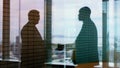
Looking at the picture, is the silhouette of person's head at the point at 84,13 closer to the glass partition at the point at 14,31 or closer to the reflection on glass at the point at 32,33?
the reflection on glass at the point at 32,33

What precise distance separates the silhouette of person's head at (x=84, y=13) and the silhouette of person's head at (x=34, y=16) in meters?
0.48

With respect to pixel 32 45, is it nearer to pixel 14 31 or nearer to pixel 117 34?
pixel 14 31

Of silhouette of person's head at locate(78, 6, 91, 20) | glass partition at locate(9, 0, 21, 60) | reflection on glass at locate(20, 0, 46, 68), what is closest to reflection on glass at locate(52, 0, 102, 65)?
silhouette of person's head at locate(78, 6, 91, 20)

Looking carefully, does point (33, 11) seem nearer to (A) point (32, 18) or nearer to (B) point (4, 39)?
(A) point (32, 18)

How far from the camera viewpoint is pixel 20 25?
2.41 meters

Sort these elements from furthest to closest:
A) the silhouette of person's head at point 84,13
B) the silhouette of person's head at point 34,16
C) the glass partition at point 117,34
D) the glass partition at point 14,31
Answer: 1. the silhouette of person's head at point 84,13
2. the glass partition at point 117,34
3. the silhouette of person's head at point 34,16
4. the glass partition at point 14,31

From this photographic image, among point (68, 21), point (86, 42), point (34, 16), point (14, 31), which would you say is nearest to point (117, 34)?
point (86, 42)

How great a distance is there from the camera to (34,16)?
8.38 ft

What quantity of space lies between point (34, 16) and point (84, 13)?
0.57 meters

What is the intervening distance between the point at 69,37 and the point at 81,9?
1.04 feet

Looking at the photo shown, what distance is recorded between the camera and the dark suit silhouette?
2.82 metres

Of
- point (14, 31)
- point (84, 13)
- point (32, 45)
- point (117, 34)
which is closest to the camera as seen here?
point (14, 31)

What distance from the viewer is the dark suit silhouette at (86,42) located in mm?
2822

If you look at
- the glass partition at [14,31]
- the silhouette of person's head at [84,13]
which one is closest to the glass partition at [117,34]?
the silhouette of person's head at [84,13]
